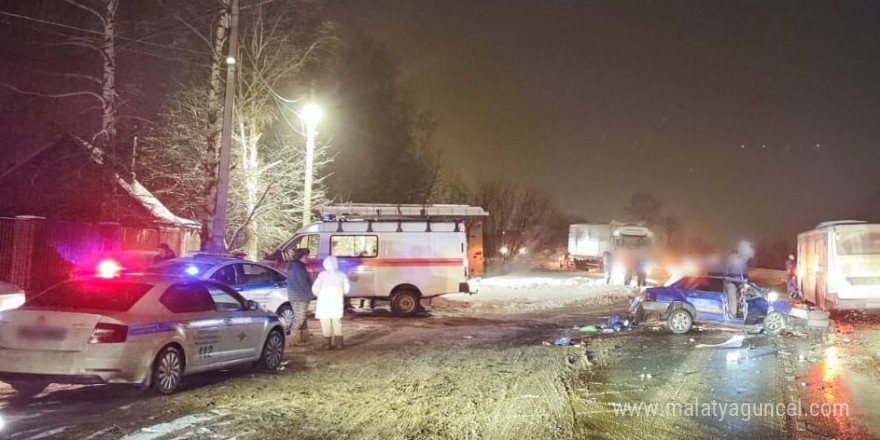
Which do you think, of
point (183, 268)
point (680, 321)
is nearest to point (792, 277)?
point (680, 321)

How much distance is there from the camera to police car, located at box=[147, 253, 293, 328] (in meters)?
12.4

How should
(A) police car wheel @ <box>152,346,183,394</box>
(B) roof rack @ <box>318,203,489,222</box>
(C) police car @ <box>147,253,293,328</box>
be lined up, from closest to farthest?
(A) police car wheel @ <box>152,346,183,394</box> → (C) police car @ <box>147,253,293,328</box> → (B) roof rack @ <box>318,203,489,222</box>

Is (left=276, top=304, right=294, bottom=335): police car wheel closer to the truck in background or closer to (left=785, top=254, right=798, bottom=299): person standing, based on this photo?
(left=785, top=254, right=798, bottom=299): person standing

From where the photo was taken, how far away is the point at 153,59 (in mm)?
25328

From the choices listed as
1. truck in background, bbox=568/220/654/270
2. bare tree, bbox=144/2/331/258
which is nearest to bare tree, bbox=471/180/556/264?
truck in background, bbox=568/220/654/270

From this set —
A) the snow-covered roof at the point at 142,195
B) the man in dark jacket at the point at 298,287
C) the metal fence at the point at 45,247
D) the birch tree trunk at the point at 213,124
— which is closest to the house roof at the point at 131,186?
the snow-covered roof at the point at 142,195

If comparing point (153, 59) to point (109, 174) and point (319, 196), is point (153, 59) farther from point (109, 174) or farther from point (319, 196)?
point (319, 196)

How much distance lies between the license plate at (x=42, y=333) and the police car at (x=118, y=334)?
11mm

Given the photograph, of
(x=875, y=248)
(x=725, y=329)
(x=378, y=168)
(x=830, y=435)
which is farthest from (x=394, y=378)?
(x=378, y=168)

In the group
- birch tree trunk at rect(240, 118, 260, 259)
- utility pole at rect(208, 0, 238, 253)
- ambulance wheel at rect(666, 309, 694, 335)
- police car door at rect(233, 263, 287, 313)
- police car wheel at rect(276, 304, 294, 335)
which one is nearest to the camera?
police car door at rect(233, 263, 287, 313)

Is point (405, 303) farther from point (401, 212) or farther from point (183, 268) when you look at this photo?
point (183, 268)

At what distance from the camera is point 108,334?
779 centimetres

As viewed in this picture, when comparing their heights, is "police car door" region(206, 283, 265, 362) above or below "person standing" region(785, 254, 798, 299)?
below

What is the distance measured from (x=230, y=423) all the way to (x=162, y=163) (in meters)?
20.6
